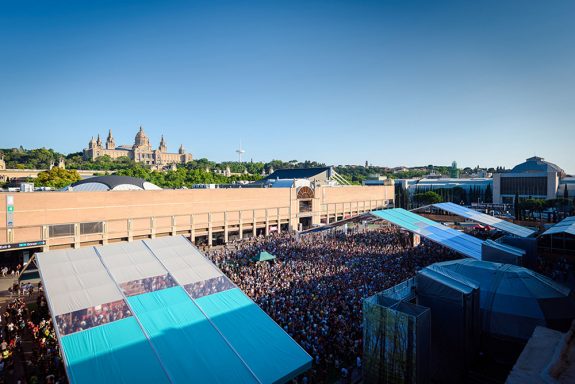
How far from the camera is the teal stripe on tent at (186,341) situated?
743cm

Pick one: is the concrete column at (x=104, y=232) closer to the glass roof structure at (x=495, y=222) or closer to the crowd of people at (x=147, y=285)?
the crowd of people at (x=147, y=285)

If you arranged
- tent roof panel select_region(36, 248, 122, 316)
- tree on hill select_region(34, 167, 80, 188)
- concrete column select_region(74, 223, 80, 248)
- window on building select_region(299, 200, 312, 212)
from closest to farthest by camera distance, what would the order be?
1. tent roof panel select_region(36, 248, 122, 316)
2. concrete column select_region(74, 223, 80, 248)
3. window on building select_region(299, 200, 312, 212)
4. tree on hill select_region(34, 167, 80, 188)

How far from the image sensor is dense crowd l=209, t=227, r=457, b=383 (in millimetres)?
11102

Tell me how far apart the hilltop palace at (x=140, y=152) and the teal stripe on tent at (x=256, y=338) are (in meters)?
157

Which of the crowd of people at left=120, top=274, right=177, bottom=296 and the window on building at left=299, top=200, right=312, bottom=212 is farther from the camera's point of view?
the window on building at left=299, top=200, right=312, bottom=212

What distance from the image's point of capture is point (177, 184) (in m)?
62.9

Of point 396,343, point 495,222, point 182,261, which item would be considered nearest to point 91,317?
point 182,261

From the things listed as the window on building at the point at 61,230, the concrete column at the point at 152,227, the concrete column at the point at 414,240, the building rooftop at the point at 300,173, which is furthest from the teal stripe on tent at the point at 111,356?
the building rooftop at the point at 300,173

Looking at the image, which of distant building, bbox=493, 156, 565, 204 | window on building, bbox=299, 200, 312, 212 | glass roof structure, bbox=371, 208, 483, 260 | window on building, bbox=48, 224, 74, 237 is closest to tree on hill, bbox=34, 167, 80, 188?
window on building, bbox=48, 224, 74, 237

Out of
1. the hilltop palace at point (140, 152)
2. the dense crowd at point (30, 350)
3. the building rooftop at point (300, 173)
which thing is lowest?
the dense crowd at point (30, 350)

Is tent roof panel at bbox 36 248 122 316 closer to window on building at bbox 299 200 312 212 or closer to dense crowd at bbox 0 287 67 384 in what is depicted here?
dense crowd at bbox 0 287 67 384

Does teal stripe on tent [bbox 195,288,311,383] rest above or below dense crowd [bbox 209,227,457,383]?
above

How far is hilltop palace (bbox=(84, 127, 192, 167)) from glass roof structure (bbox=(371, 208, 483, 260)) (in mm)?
147121

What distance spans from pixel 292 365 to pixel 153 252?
6291mm
